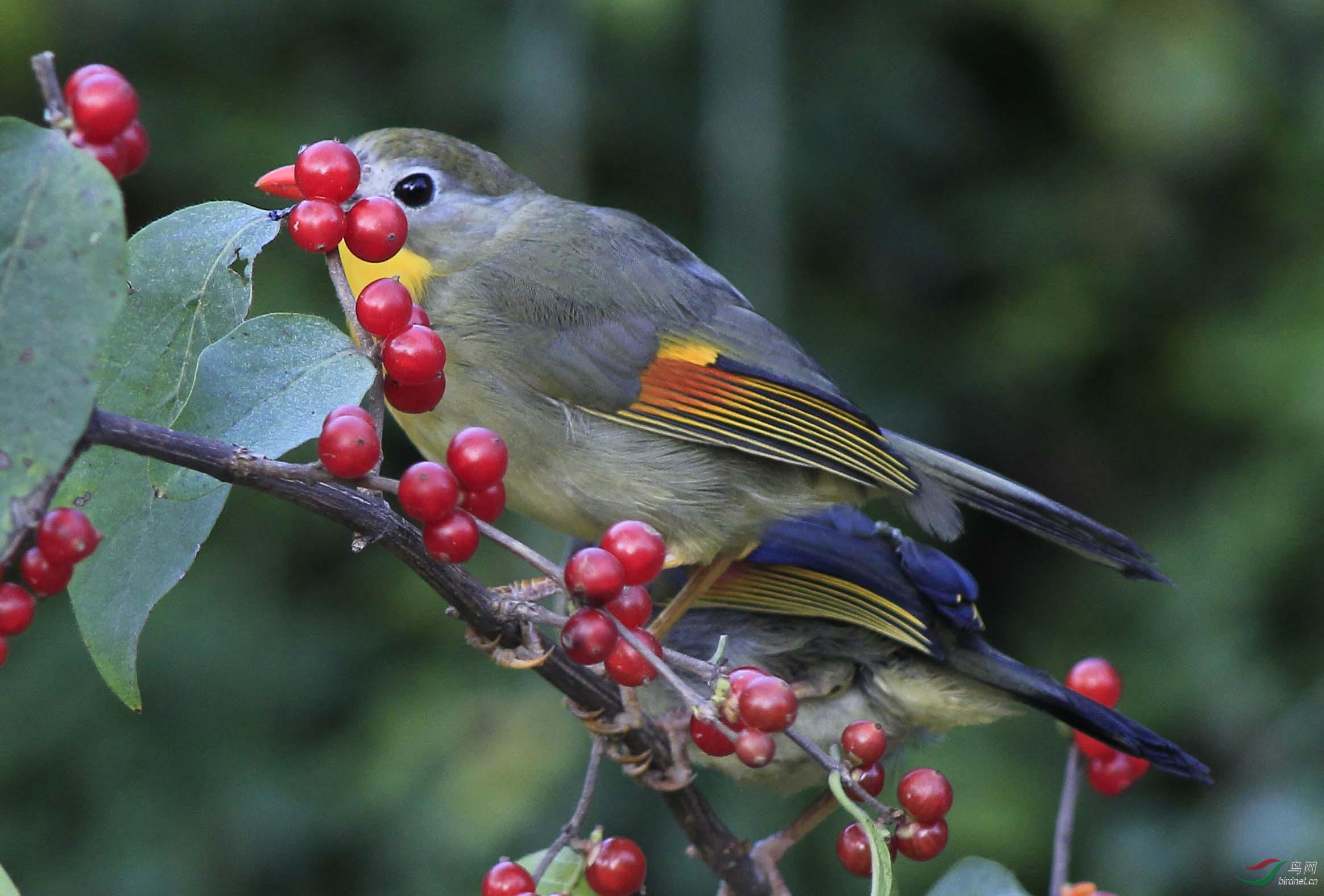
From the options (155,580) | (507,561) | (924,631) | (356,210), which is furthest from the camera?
(507,561)

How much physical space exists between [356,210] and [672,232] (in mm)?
2757

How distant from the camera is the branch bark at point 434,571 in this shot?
3.10 feet

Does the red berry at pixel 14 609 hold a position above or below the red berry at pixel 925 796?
above

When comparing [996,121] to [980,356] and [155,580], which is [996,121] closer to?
[980,356]

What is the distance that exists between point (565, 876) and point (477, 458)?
691 mm

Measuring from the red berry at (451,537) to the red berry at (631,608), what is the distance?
0.49 feet

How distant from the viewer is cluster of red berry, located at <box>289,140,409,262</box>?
44.5 inches

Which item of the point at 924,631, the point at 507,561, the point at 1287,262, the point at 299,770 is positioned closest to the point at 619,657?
the point at 924,631

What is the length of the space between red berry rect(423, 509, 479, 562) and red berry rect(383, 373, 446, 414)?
10 centimetres

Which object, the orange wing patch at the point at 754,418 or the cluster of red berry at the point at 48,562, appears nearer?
the cluster of red berry at the point at 48,562

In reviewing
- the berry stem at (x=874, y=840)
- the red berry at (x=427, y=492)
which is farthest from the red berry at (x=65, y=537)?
the berry stem at (x=874, y=840)

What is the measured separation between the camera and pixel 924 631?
2.16m

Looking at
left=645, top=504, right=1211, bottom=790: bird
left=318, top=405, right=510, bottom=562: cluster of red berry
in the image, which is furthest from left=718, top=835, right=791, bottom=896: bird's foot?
left=318, top=405, right=510, bottom=562: cluster of red berry

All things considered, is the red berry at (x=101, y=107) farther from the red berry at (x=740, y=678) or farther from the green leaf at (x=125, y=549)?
the red berry at (x=740, y=678)
